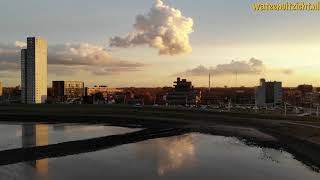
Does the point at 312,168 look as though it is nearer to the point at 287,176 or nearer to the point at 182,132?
the point at 287,176

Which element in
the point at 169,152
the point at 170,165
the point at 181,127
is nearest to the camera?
the point at 170,165

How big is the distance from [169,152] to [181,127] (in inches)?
881

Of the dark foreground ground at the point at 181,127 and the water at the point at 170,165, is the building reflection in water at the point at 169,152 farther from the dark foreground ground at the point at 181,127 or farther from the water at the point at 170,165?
the dark foreground ground at the point at 181,127

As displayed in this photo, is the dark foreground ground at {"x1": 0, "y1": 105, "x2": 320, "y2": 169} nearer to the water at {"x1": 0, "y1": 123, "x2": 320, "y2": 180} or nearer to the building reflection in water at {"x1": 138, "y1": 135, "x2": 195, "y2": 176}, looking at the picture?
the water at {"x1": 0, "y1": 123, "x2": 320, "y2": 180}

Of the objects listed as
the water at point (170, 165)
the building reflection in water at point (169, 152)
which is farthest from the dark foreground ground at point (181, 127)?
the building reflection in water at point (169, 152)

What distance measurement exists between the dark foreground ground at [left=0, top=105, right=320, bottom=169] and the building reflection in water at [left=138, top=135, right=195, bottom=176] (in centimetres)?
307

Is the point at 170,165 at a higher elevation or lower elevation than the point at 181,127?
lower

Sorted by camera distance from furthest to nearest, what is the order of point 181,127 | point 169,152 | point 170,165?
point 181,127 → point 169,152 → point 170,165

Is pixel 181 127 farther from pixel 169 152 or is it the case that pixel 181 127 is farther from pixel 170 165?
pixel 170 165

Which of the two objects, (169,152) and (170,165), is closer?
(170,165)

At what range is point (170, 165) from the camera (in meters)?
31.9

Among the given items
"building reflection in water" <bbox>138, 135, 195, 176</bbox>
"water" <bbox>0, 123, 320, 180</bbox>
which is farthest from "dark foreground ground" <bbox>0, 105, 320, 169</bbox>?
"building reflection in water" <bbox>138, 135, 195, 176</bbox>

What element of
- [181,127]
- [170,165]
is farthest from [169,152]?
[181,127]

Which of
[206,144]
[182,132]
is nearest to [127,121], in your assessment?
[182,132]
